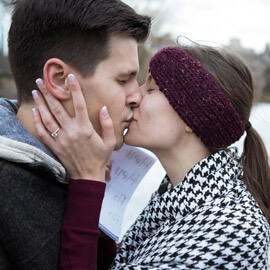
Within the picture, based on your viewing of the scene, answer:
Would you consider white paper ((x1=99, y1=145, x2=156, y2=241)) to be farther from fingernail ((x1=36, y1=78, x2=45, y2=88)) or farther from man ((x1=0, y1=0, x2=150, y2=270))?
fingernail ((x1=36, y1=78, x2=45, y2=88))

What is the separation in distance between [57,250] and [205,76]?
108 centimetres

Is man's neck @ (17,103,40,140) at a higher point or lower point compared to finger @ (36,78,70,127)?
lower

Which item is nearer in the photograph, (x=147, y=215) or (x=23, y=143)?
(x=23, y=143)

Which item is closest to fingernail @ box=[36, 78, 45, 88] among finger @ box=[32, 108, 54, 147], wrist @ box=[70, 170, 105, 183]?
finger @ box=[32, 108, 54, 147]

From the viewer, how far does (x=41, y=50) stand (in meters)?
1.67

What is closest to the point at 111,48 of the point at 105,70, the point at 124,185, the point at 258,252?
the point at 105,70

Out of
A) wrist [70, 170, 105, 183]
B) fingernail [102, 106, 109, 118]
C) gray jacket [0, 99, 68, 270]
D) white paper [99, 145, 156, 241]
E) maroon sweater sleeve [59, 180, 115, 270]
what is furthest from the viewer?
white paper [99, 145, 156, 241]

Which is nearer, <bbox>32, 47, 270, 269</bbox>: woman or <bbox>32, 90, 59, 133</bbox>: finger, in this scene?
<bbox>32, 47, 270, 269</bbox>: woman

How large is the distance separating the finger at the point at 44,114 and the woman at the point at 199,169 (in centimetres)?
3

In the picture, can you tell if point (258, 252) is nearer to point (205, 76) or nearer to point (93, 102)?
Result: point (205, 76)

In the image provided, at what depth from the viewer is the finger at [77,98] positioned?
63.9 inches

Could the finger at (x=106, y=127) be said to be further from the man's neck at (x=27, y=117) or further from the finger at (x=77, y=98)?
the man's neck at (x=27, y=117)

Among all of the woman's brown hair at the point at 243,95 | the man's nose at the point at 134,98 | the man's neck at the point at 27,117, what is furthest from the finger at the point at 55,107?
the woman's brown hair at the point at 243,95

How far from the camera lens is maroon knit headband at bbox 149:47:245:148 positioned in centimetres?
182
